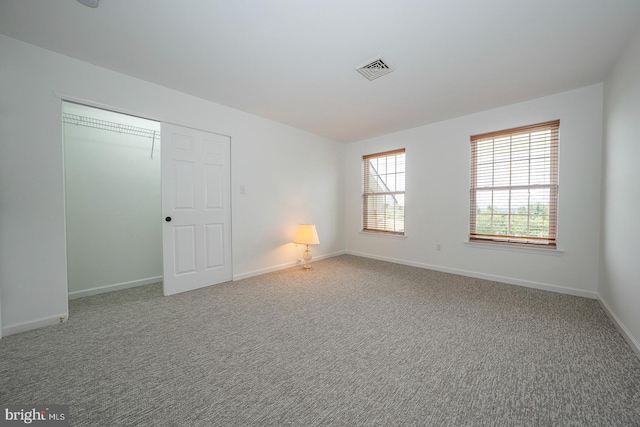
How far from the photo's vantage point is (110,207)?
3.17 m

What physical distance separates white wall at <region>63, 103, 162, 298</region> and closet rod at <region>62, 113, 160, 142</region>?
0.05m

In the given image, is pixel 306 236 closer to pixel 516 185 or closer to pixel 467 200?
pixel 467 200

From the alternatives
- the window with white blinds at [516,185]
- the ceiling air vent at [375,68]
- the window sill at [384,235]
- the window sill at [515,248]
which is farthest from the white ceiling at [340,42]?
the window sill at [384,235]

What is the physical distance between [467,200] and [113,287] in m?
5.35

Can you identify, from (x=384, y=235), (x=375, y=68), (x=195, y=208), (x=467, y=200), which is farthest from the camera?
(x=384, y=235)

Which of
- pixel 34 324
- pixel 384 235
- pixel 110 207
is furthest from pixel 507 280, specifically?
pixel 110 207

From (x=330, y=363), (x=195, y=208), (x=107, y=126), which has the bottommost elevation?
(x=330, y=363)

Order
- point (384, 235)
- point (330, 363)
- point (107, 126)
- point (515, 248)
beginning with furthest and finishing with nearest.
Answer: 1. point (384, 235)
2. point (515, 248)
3. point (107, 126)
4. point (330, 363)

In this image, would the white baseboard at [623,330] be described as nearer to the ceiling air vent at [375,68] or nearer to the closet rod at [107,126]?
the ceiling air vent at [375,68]

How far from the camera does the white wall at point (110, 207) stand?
2.92 m

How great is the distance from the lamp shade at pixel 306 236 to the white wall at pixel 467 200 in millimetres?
1467

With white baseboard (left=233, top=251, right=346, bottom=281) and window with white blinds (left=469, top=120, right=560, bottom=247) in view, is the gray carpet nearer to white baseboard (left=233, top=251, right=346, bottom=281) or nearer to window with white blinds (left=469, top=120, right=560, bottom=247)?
white baseboard (left=233, top=251, right=346, bottom=281)

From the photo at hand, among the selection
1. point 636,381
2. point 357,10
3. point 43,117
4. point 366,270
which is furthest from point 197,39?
point 636,381

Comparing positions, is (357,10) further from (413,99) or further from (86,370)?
(86,370)
